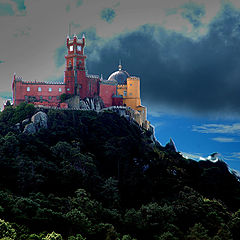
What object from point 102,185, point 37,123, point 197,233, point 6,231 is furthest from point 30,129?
point 197,233

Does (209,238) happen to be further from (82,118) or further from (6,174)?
(82,118)

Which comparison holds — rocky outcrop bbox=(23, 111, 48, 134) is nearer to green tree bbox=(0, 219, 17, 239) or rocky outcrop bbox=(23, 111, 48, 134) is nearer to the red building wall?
the red building wall

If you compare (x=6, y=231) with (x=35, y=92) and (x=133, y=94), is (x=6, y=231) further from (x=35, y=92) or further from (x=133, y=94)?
(x=133, y=94)

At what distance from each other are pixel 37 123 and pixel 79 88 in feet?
47.5

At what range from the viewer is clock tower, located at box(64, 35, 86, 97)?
8269 centimetres

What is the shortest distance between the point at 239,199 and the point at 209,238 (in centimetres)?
2714

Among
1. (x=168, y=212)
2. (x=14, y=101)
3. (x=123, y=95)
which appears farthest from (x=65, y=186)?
(x=123, y=95)

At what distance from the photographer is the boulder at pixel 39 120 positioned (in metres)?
72.3

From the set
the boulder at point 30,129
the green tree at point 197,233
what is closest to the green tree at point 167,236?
the green tree at point 197,233

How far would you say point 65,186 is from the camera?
58.3m

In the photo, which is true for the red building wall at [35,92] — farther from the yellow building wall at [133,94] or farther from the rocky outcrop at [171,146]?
the rocky outcrop at [171,146]

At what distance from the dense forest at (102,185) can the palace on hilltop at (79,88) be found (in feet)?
14.7

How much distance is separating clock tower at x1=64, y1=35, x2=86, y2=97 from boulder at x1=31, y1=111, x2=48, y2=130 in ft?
34.8

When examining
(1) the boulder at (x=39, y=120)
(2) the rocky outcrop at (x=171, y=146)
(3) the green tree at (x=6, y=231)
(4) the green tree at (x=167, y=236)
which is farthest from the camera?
(2) the rocky outcrop at (x=171, y=146)
